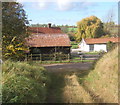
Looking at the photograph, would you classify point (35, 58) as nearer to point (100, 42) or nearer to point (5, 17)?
point (5, 17)

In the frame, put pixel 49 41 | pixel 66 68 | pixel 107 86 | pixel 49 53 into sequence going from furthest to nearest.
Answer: pixel 49 41, pixel 49 53, pixel 66 68, pixel 107 86

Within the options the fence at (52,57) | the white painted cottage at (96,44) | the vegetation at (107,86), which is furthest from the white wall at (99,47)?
the vegetation at (107,86)

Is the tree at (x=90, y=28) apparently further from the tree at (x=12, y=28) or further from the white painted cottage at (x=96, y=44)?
the tree at (x=12, y=28)

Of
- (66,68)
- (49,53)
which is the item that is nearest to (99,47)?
(49,53)

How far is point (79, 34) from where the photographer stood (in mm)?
51969

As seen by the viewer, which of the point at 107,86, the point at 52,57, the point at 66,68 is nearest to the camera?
the point at 107,86

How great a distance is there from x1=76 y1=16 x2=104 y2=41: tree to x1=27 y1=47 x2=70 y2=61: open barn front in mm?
28267

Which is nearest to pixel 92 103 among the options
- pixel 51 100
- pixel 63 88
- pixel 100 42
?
pixel 51 100

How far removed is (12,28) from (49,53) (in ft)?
43.1

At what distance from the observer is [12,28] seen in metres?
8.77

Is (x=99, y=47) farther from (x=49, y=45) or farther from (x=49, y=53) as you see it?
(x=49, y=53)

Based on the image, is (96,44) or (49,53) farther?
(96,44)

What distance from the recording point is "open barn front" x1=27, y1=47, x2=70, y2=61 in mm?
20406

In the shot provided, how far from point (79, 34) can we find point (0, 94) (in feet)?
161
